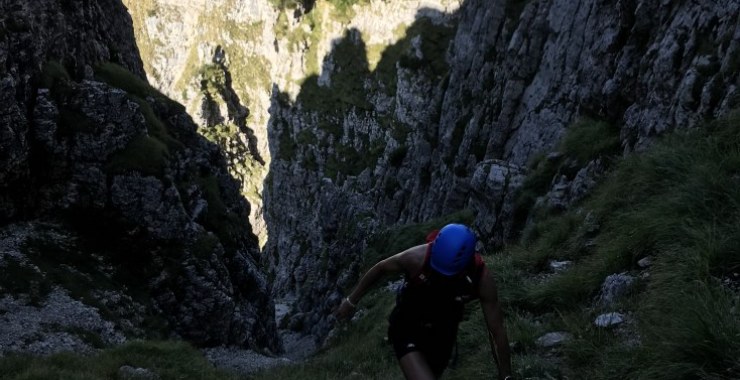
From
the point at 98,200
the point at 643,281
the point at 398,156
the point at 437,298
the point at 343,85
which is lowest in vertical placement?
the point at 398,156

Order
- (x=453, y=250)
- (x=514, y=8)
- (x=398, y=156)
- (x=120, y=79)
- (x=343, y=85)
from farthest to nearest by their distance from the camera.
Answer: (x=343, y=85), (x=398, y=156), (x=514, y=8), (x=120, y=79), (x=453, y=250)

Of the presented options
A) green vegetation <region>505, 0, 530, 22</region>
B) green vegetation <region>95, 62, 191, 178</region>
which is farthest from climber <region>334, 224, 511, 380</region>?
green vegetation <region>505, 0, 530, 22</region>

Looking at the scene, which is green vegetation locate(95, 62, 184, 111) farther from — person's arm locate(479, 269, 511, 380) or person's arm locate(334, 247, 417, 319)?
person's arm locate(479, 269, 511, 380)

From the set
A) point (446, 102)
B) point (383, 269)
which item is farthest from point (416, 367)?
point (446, 102)

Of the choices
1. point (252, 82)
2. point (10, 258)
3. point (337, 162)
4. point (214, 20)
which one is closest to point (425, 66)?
point (337, 162)

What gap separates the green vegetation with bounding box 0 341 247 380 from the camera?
39.1ft

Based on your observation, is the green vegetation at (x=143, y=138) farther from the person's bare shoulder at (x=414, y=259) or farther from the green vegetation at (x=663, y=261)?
the person's bare shoulder at (x=414, y=259)

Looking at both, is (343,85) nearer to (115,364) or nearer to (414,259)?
(115,364)

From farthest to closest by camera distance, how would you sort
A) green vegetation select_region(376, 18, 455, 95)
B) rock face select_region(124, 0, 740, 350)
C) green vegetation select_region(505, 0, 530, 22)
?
green vegetation select_region(376, 18, 455, 95)
green vegetation select_region(505, 0, 530, 22)
rock face select_region(124, 0, 740, 350)

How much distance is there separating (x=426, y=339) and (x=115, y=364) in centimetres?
1098

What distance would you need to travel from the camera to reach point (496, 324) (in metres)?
6.35

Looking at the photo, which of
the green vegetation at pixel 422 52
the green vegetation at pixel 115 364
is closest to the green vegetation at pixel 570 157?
the green vegetation at pixel 115 364

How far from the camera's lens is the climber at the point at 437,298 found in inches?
245

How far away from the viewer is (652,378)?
5.45 metres
